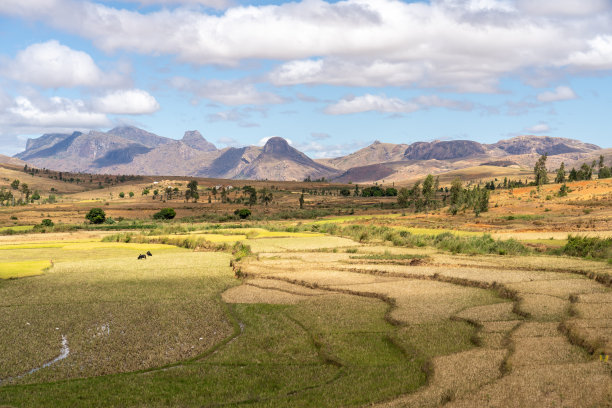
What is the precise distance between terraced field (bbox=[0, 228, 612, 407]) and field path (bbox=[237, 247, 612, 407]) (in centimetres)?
6

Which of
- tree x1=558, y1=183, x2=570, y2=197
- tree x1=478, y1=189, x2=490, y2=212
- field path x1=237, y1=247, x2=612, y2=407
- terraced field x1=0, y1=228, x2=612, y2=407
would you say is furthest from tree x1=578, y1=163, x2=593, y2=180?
terraced field x1=0, y1=228, x2=612, y2=407

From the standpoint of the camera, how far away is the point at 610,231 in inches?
1934

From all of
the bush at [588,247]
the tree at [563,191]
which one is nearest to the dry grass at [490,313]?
the bush at [588,247]

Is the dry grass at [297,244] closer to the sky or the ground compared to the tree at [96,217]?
closer to the sky

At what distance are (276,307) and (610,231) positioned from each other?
41.4 metres

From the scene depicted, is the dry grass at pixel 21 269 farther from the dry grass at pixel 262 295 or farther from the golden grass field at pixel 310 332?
the dry grass at pixel 262 295

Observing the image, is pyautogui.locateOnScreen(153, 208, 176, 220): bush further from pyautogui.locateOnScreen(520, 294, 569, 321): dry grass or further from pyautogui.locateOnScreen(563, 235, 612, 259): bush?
pyautogui.locateOnScreen(520, 294, 569, 321): dry grass

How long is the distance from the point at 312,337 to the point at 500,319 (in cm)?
647

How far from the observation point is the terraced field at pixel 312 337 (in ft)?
38.5

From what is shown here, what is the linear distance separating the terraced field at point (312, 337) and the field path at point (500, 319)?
0.19 ft

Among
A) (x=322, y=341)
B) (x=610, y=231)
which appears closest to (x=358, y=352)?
(x=322, y=341)

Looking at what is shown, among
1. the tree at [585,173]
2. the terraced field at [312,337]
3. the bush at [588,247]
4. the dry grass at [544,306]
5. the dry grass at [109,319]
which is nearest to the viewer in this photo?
the terraced field at [312,337]

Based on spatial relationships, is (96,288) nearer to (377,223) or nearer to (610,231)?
(610,231)

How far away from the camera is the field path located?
35.5 feet
